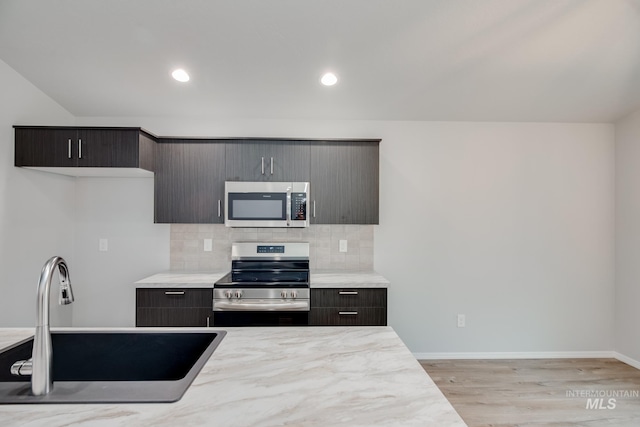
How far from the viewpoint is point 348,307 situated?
9.11 feet

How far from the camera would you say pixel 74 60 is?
2535 millimetres

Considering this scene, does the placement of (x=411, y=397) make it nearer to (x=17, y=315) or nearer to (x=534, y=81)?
(x=534, y=81)

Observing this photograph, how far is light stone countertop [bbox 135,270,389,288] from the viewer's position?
2.72 meters

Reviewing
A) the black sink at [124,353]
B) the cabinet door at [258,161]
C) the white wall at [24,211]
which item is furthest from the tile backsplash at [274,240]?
the black sink at [124,353]

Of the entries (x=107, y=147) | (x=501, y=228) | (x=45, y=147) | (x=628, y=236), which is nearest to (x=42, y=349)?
(x=107, y=147)

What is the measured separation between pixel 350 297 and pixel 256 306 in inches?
29.5

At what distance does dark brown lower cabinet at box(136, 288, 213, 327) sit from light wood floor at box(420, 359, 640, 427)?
1988mm

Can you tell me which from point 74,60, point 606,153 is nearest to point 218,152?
point 74,60

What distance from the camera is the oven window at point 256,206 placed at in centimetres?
298

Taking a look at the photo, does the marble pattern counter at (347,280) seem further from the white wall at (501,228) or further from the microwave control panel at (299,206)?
the microwave control panel at (299,206)

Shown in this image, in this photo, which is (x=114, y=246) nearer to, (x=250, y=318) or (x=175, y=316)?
(x=175, y=316)

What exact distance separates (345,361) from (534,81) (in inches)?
110

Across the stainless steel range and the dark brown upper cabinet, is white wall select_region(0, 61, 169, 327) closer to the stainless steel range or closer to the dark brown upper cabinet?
the dark brown upper cabinet

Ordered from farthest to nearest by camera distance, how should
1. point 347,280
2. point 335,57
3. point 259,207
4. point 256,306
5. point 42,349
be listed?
1. point 259,207
2. point 347,280
3. point 256,306
4. point 335,57
5. point 42,349
